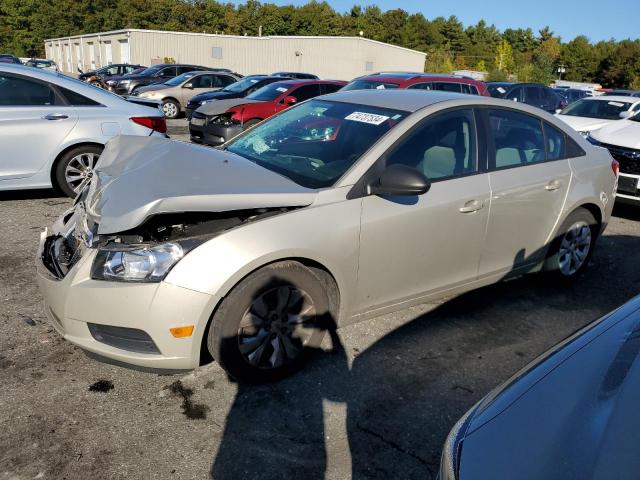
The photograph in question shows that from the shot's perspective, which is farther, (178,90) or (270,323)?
(178,90)

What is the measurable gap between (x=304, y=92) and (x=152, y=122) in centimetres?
623

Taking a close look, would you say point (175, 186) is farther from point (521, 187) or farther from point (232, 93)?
point (232, 93)

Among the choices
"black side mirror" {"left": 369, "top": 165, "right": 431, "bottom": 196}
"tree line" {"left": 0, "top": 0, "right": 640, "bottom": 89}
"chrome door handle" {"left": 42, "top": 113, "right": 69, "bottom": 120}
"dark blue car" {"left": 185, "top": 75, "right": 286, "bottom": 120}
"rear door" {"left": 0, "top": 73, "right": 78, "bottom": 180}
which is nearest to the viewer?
"black side mirror" {"left": 369, "top": 165, "right": 431, "bottom": 196}

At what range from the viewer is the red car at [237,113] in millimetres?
10359

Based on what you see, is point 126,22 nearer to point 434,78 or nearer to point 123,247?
point 434,78

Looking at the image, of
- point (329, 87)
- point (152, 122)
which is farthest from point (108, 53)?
point (152, 122)

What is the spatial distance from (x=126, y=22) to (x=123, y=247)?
82607 mm

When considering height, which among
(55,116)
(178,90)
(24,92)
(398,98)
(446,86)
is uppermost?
(398,98)

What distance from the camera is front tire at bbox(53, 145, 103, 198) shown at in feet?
20.6

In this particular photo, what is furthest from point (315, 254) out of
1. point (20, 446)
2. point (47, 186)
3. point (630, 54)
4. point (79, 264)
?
point (630, 54)

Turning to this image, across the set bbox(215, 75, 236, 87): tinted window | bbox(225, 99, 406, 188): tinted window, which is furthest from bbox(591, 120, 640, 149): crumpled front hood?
bbox(215, 75, 236, 87): tinted window

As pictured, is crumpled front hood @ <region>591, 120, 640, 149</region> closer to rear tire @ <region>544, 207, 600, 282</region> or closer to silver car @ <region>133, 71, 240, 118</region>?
rear tire @ <region>544, 207, 600, 282</region>

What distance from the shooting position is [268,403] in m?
2.99

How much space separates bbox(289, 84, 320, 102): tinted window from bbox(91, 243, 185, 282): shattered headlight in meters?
9.88
